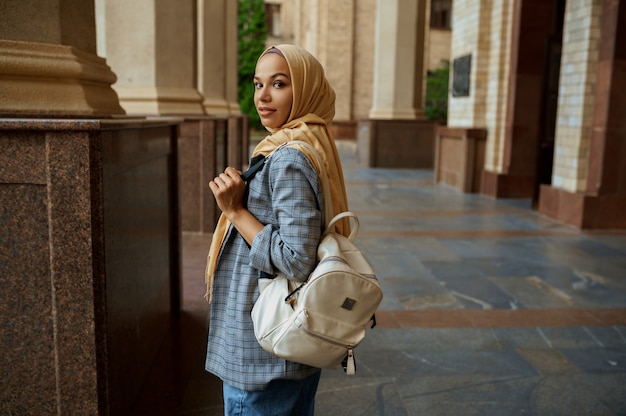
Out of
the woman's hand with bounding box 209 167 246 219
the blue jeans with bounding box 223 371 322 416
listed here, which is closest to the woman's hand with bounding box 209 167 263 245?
the woman's hand with bounding box 209 167 246 219

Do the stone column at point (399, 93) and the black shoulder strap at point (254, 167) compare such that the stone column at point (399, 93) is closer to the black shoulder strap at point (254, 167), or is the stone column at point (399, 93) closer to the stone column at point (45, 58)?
the stone column at point (45, 58)

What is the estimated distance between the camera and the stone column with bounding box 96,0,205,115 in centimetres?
641

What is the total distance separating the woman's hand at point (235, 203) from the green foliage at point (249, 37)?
33.2 metres

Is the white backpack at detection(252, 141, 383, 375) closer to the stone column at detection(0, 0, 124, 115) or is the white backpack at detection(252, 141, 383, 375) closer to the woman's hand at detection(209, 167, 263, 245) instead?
the woman's hand at detection(209, 167, 263, 245)

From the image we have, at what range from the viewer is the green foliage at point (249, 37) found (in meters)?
35.0

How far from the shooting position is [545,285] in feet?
17.0

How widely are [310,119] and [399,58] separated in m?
14.1

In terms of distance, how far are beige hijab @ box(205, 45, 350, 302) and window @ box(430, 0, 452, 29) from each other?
29751 millimetres

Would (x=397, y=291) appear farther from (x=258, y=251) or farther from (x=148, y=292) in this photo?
(x=258, y=251)

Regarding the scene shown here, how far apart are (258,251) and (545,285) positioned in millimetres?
4187

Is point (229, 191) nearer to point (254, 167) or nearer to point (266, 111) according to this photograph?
point (254, 167)

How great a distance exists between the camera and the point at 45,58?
2615 mm

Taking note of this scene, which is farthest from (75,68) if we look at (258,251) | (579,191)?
(579,191)

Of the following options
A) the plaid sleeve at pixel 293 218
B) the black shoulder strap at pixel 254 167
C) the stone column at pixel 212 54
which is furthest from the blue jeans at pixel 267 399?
the stone column at pixel 212 54
